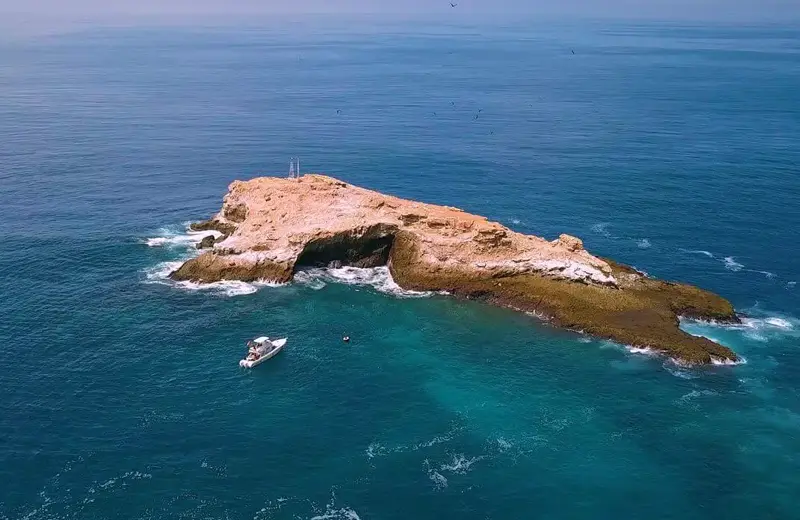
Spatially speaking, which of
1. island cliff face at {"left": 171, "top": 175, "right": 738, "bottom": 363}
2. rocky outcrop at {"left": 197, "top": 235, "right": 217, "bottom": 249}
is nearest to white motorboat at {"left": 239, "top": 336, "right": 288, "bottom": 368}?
island cliff face at {"left": 171, "top": 175, "right": 738, "bottom": 363}

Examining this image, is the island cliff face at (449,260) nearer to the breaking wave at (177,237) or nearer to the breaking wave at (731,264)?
the breaking wave at (177,237)

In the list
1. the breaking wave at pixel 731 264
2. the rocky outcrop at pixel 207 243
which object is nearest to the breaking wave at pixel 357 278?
the rocky outcrop at pixel 207 243

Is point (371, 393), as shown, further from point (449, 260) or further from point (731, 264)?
point (731, 264)

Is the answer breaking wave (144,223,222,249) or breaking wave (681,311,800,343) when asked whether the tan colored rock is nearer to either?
breaking wave (681,311,800,343)

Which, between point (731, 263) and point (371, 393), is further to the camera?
point (731, 263)

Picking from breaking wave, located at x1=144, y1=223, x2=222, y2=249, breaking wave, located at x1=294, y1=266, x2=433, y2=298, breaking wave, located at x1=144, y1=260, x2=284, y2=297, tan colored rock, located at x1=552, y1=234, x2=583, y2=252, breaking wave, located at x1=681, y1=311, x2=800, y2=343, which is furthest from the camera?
breaking wave, located at x1=144, y1=223, x2=222, y2=249

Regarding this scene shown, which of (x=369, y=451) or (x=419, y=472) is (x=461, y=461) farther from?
(x=369, y=451)

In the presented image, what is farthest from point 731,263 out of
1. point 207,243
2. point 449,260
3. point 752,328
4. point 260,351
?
point 207,243
